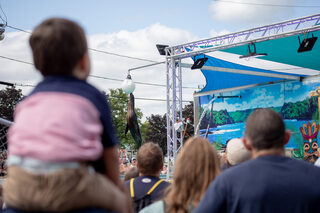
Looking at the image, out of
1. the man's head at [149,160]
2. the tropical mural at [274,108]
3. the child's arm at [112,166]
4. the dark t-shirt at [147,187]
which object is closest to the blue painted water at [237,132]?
the tropical mural at [274,108]

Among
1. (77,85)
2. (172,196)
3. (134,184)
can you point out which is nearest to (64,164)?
(77,85)

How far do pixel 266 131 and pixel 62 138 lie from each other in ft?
A: 3.25

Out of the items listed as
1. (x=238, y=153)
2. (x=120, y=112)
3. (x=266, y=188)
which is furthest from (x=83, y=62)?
(x=120, y=112)

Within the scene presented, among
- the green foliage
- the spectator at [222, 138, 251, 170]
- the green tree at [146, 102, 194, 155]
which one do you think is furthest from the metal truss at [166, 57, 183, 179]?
the green tree at [146, 102, 194, 155]

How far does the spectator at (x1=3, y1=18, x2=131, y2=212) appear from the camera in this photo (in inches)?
40.5

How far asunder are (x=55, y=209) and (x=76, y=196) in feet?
0.22

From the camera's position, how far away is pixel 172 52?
12398 mm

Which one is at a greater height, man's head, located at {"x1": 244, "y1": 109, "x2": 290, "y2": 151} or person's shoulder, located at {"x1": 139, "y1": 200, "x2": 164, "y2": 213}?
man's head, located at {"x1": 244, "y1": 109, "x2": 290, "y2": 151}

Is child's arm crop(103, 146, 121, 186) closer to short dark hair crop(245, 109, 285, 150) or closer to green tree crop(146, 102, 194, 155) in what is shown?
short dark hair crop(245, 109, 285, 150)

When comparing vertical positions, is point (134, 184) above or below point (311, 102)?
below

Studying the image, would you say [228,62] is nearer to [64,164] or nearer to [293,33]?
[293,33]

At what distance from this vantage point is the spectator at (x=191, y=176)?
203 cm

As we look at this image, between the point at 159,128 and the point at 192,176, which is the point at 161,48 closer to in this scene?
the point at 192,176

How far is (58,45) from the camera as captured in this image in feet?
3.75
